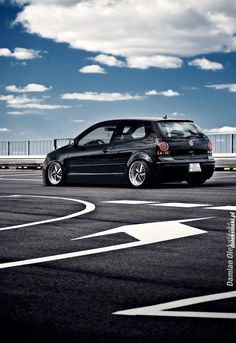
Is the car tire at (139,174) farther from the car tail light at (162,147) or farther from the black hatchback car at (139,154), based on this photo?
the car tail light at (162,147)

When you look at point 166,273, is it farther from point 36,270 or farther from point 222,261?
point 36,270

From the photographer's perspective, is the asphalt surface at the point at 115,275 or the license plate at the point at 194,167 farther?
the license plate at the point at 194,167

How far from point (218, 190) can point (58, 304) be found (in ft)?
32.3

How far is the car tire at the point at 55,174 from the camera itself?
51.7ft

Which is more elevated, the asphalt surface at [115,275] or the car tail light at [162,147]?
the car tail light at [162,147]

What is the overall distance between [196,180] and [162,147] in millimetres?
1666

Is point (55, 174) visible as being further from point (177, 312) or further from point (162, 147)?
point (177, 312)

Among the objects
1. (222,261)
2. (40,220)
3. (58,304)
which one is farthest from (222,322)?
(40,220)

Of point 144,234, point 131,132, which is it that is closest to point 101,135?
point 131,132

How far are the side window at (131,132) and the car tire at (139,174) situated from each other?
0.65 meters

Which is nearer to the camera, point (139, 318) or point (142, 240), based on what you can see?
point (139, 318)

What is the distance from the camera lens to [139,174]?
A: 14.3m

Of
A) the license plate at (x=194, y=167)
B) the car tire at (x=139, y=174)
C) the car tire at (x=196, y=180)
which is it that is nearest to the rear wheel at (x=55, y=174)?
the car tire at (x=139, y=174)

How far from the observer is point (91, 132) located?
15.3 meters
